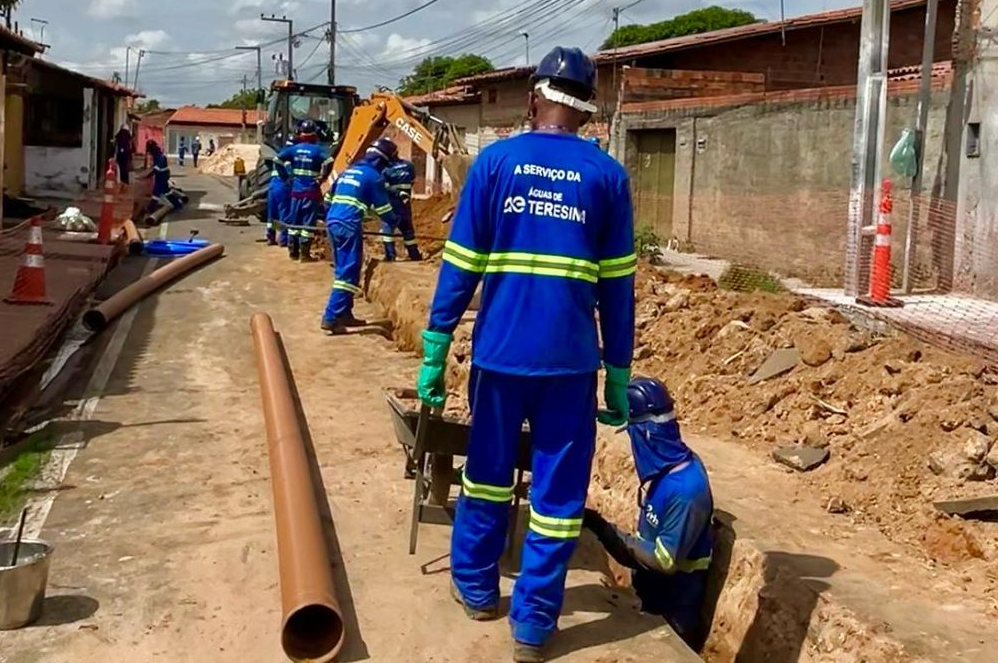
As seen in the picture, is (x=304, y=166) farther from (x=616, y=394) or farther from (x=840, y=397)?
(x=616, y=394)

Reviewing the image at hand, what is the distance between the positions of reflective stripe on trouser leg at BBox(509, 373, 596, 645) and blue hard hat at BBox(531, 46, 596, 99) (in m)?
1.12

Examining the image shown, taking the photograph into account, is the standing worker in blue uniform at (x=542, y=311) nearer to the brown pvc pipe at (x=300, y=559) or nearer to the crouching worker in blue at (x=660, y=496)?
the brown pvc pipe at (x=300, y=559)

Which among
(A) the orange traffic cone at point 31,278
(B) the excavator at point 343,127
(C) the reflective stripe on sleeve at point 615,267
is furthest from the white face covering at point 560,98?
(B) the excavator at point 343,127

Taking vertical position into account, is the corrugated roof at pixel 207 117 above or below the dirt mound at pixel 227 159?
above

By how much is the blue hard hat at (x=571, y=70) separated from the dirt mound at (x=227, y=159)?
48.4 metres

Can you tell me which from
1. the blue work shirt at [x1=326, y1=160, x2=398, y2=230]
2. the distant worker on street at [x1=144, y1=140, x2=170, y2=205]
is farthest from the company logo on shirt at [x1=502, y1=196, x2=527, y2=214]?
the distant worker on street at [x1=144, y1=140, x2=170, y2=205]

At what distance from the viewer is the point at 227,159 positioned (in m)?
54.8

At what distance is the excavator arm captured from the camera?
15.5 m

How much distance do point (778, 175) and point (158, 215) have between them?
13.4m

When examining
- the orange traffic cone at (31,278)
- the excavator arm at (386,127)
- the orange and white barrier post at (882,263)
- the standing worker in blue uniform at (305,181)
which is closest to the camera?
the orange and white barrier post at (882,263)

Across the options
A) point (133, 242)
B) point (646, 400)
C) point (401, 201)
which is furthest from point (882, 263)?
point (133, 242)

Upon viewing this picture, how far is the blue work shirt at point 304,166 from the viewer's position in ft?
51.5

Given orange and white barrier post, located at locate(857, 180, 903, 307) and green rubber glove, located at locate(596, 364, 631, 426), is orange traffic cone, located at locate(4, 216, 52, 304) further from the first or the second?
orange and white barrier post, located at locate(857, 180, 903, 307)

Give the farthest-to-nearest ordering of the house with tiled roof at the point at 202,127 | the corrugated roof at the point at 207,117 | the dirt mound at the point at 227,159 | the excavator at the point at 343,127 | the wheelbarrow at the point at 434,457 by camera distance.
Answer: the corrugated roof at the point at 207,117 < the house with tiled roof at the point at 202,127 < the dirt mound at the point at 227,159 < the excavator at the point at 343,127 < the wheelbarrow at the point at 434,457
